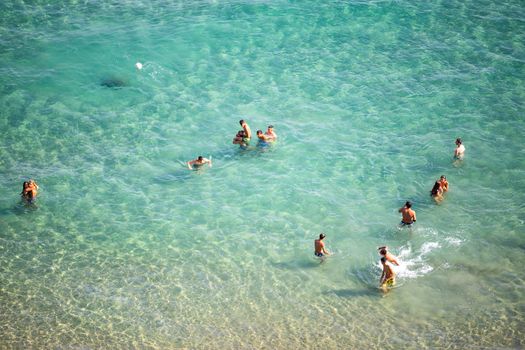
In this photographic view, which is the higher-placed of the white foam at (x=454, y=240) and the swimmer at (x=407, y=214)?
the swimmer at (x=407, y=214)

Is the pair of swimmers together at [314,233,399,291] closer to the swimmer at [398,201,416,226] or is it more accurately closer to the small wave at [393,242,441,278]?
the small wave at [393,242,441,278]

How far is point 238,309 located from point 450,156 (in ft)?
31.4

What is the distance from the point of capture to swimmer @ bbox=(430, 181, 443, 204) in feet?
64.4

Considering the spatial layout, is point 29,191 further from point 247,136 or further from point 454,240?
point 454,240

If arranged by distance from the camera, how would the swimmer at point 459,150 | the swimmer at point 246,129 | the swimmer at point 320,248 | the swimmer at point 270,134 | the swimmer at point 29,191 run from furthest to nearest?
the swimmer at point 270,134 → the swimmer at point 246,129 → the swimmer at point 459,150 → the swimmer at point 29,191 → the swimmer at point 320,248

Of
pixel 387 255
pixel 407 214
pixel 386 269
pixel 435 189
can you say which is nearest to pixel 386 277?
pixel 386 269

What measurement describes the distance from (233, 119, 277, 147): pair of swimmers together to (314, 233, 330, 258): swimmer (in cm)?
551

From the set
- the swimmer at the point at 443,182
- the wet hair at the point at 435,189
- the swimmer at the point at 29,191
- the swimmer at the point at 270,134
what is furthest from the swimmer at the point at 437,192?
the swimmer at the point at 29,191

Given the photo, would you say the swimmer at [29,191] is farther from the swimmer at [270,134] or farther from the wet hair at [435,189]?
the wet hair at [435,189]

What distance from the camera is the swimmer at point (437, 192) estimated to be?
1964cm

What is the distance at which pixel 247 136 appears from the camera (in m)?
22.2

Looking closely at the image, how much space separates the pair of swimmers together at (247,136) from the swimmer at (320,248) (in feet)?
18.1

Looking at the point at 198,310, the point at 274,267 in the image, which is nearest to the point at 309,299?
the point at 274,267

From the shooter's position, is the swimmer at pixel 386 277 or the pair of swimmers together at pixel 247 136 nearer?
the swimmer at pixel 386 277
